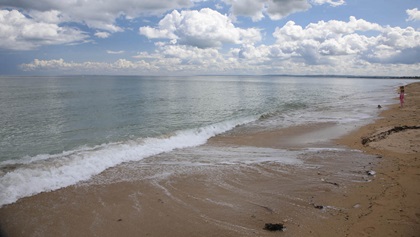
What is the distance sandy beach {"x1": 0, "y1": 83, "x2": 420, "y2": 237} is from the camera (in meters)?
5.84

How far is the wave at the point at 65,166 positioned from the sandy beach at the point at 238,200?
22.6 inches

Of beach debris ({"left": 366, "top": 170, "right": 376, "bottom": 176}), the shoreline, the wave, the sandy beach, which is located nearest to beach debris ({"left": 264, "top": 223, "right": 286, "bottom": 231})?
the sandy beach

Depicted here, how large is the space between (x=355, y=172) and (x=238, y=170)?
3944 mm

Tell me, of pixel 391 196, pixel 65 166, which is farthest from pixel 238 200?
pixel 65 166

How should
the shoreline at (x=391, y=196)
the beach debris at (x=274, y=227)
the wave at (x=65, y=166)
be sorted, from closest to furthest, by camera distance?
the shoreline at (x=391, y=196) < the beach debris at (x=274, y=227) < the wave at (x=65, y=166)

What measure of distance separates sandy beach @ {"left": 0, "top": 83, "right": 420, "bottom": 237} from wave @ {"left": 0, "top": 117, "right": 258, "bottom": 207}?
0.57 m

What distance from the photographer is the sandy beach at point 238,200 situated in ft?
19.2

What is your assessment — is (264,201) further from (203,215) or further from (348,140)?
(348,140)

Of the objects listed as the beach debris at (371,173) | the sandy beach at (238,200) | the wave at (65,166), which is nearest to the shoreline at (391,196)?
the sandy beach at (238,200)

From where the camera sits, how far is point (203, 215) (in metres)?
6.45

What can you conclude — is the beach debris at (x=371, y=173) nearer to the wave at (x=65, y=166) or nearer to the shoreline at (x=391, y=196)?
the shoreline at (x=391, y=196)

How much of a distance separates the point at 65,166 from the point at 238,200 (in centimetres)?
672

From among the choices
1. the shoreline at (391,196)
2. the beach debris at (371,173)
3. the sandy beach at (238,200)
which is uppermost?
the shoreline at (391,196)

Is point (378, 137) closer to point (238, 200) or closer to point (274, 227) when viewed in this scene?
point (238, 200)
